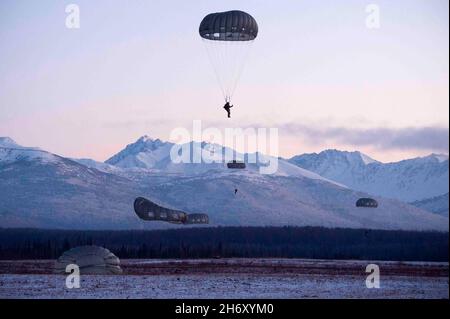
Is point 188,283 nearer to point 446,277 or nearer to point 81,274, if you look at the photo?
→ point 81,274

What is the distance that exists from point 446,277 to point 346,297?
35.7 metres

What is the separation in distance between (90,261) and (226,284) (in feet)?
56.1

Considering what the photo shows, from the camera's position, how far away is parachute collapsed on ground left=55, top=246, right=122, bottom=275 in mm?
98062

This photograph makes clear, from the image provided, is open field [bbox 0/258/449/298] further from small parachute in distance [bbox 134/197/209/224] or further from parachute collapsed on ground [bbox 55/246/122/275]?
small parachute in distance [bbox 134/197/209/224]

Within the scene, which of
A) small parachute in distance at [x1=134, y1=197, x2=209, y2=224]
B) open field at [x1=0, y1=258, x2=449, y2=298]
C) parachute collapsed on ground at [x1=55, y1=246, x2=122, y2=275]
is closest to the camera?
open field at [x1=0, y1=258, x2=449, y2=298]

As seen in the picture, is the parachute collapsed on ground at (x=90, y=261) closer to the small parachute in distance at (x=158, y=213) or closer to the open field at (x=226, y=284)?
the open field at (x=226, y=284)

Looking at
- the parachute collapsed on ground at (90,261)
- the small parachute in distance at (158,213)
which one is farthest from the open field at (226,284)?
the small parachute in distance at (158,213)

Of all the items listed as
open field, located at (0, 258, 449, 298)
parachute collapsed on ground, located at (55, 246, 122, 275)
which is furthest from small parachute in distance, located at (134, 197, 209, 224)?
parachute collapsed on ground, located at (55, 246, 122, 275)

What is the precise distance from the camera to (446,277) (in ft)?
353

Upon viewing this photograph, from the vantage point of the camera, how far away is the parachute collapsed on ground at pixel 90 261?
9806cm

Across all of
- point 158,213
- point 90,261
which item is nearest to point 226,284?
Answer: point 90,261

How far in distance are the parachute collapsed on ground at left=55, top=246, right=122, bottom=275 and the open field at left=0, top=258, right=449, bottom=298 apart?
72.9 inches
